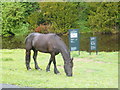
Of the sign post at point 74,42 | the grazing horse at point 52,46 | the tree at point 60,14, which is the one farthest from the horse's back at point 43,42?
the tree at point 60,14

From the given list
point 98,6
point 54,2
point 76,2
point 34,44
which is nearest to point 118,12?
point 98,6

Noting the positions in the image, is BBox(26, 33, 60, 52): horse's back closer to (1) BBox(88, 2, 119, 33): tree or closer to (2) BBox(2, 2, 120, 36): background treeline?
(2) BBox(2, 2, 120, 36): background treeline

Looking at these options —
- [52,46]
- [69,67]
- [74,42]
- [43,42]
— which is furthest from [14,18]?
[69,67]

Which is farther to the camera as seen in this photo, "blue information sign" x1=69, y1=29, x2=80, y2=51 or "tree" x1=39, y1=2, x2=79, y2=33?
"tree" x1=39, y1=2, x2=79, y2=33

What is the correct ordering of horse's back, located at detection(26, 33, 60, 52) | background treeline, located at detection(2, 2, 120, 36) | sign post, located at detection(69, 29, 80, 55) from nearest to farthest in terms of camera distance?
horse's back, located at detection(26, 33, 60, 52), sign post, located at detection(69, 29, 80, 55), background treeline, located at detection(2, 2, 120, 36)

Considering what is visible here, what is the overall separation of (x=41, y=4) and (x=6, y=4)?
203 inches

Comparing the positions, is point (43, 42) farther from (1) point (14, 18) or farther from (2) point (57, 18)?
(2) point (57, 18)

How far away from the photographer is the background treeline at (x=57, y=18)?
45.4 meters

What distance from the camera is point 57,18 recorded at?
4634cm

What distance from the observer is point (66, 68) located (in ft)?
35.6

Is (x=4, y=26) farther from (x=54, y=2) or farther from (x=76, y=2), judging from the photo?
(x=76, y=2)

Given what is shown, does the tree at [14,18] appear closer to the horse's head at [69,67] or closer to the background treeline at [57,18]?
the background treeline at [57,18]

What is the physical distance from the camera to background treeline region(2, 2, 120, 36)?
4544cm

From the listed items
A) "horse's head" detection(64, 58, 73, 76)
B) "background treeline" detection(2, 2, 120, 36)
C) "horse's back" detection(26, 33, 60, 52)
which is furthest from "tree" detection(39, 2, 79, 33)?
"horse's head" detection(64, 58, 73, 76)
